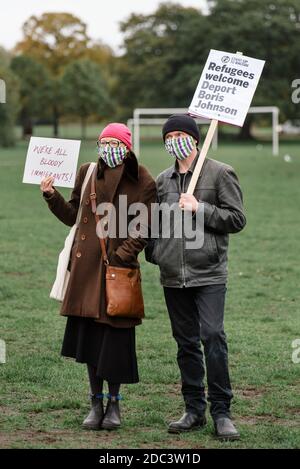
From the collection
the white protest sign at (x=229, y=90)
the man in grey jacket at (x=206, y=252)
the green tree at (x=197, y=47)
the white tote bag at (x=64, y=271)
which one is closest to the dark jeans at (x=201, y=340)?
the man in grey jacket at (x=206, y=252)

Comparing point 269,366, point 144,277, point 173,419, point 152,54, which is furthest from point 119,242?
point 152,54

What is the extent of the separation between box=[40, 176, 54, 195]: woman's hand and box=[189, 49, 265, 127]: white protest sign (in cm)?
103

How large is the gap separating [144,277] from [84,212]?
245 inches

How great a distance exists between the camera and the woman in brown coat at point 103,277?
611cm

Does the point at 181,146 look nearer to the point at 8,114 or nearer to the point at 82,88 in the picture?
the point at 8,114

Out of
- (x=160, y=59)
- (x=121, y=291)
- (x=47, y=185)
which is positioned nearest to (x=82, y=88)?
(x=160, y=59)

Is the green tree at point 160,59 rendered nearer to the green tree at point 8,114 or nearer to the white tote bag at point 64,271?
the green tree at point 8,114

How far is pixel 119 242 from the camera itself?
6164 mm

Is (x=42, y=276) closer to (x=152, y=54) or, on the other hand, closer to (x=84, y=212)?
(x=84, y=212)

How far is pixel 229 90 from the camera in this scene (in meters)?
6.31

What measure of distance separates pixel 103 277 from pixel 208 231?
0.73 meters

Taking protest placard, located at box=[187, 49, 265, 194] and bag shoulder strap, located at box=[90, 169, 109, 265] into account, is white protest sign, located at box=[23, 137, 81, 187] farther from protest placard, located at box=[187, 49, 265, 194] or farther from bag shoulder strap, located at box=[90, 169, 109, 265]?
protest placard, located at box=[187, 49, 265, 194]

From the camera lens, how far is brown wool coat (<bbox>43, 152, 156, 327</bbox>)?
240 inches
